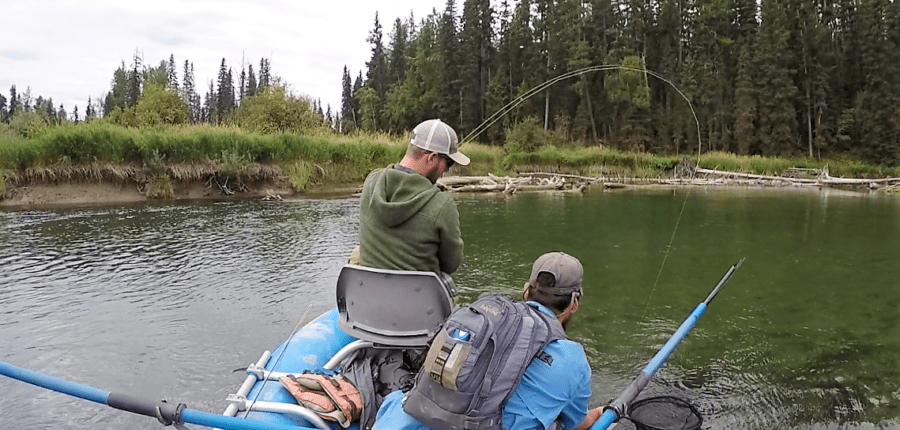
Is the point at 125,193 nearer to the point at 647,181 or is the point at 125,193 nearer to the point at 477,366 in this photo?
the point at 477,366

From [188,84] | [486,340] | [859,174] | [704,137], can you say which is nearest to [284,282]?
[486,340]

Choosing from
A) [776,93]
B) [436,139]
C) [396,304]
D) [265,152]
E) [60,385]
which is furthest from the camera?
[776,93]

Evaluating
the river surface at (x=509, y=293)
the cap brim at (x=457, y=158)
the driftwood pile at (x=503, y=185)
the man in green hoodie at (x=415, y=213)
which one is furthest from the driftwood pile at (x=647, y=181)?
the man in green hoodie at (x=415, y=213)

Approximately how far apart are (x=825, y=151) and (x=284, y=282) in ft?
156

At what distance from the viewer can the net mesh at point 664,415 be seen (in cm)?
300

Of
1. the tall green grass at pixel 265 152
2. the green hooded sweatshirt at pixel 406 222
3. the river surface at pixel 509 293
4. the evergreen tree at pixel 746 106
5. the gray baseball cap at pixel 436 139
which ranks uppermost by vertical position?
the evergreen tree at pixel 746 106

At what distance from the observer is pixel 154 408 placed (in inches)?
95.2

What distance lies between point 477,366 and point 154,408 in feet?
4.54

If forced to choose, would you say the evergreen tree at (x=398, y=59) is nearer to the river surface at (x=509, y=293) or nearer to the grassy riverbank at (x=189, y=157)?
the grassy riverbank at (x=189, y=157)

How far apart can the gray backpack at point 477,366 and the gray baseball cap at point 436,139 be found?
1.22 m

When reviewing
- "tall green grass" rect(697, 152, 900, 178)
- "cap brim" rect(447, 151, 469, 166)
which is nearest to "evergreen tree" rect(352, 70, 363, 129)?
"tall green grass" rect(697, 152, 900, 178)

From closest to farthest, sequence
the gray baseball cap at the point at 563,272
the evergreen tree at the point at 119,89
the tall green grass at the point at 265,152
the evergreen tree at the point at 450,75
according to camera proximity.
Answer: the gray baseball cap at the point at 563,272 < the tall green grass at the point at 265,152 < the evergreen tree at the point at 450,75 < the evergreen tree at the point at 119,89

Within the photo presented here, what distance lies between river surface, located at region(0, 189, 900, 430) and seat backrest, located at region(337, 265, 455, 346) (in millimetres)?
1680

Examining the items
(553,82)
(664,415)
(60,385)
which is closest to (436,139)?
(664,415)
